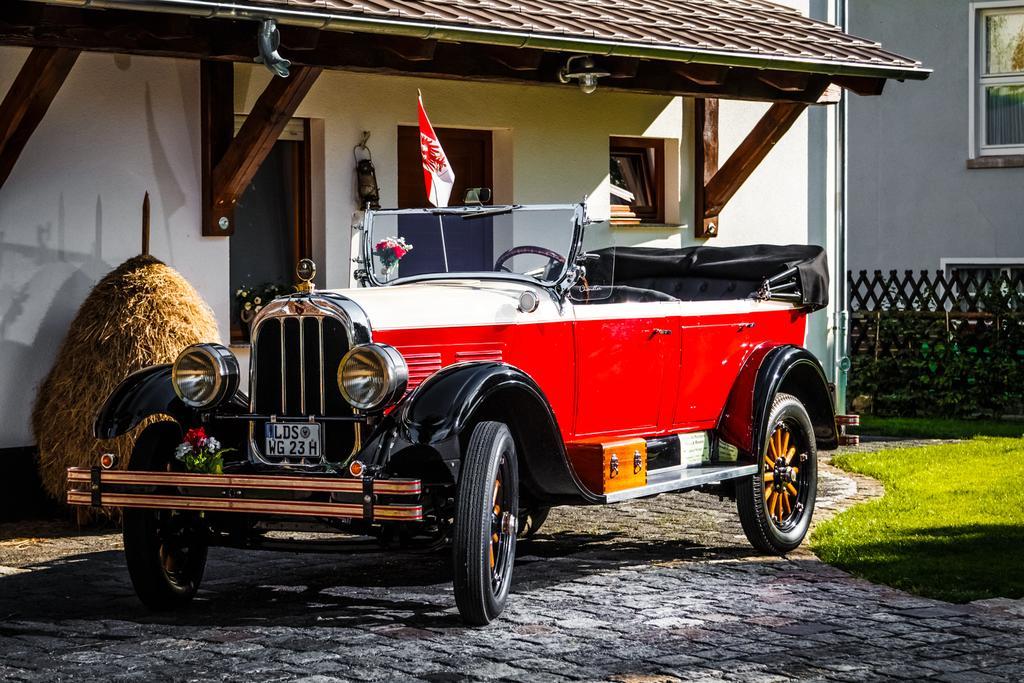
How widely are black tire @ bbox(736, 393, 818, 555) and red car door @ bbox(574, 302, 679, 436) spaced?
0.67 m

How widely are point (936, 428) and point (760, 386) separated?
637cm

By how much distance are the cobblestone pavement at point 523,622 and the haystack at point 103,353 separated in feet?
2.02

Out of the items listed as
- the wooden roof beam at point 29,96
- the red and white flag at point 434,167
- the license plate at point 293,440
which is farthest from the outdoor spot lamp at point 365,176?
the license plate at point 293,440

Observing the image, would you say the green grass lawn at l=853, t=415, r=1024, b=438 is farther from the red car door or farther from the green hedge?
the red car door

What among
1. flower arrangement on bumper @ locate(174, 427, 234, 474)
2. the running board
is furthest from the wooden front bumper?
the running board

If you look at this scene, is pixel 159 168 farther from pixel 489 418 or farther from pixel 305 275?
pixel 489 418

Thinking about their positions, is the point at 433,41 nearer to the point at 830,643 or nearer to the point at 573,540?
the point at 573,540

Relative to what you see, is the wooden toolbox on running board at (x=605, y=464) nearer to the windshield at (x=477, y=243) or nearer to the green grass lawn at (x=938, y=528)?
the windshield at (x=477, y=243)

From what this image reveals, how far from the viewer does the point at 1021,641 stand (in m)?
5.94

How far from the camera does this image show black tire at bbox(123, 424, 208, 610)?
6.52 m

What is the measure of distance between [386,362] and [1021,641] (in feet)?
8.59

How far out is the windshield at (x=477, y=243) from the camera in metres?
7.44

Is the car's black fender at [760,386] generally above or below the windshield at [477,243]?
below

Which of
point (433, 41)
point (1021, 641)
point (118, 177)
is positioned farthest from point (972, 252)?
point (1021, 641)
